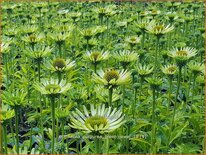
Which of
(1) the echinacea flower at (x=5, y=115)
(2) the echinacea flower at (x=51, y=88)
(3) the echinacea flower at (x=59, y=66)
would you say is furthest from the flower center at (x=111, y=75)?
(1) the echinacea flower at (x=5, y=115)

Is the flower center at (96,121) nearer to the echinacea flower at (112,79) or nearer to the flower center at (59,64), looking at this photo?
the echinacea flower at (112,79)

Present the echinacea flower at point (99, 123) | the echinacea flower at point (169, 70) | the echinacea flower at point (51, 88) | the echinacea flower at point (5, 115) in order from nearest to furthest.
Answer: the echinacea flower at point (99, 123), the echinacea flower at point (5, 115), the echinacea flower at point (51, 88), the echinacea flower at point (169, 70)

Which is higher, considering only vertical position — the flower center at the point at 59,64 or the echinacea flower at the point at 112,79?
the echinacea flower at the point at 112,79

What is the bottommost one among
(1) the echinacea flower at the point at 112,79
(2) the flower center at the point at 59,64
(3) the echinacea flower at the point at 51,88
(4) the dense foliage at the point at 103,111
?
(4) the dense foliage at the point at 103,111

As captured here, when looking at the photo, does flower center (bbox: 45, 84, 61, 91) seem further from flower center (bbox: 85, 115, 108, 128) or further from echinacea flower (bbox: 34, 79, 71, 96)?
flower center (bbox: 85, 115, 108, 128)

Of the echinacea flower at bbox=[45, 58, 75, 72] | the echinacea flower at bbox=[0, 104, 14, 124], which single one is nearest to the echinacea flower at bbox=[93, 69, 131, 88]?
the echinacea flower at bbox=[45, 58, 75, 72]

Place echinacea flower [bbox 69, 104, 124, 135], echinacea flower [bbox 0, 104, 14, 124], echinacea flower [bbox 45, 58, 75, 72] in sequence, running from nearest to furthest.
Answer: echinacea flower [bbox 69, 104, 124, 135] → echinacea flower [bbox 0, 104, 14, 124] → echinacea flower [bbox 45, 58, 75, 72]

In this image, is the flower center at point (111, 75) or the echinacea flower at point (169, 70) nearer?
the flower center at point (111, 75)

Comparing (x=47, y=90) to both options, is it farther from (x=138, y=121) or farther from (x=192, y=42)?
(x=192, y=42)

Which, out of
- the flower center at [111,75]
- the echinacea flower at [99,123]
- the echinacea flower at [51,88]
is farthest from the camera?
the flower center at [111,75]

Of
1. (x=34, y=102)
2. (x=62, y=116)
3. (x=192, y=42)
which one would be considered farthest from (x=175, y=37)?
(x=62, y=116)

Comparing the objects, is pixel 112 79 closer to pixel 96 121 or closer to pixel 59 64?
pixel 96 121

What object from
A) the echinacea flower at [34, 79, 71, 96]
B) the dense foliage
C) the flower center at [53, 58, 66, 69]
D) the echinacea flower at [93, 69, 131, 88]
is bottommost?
the dense foliage

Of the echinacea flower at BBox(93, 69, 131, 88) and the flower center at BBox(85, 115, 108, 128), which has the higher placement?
A: the echinacea flower at BBox(93, 69, 131, 88)
